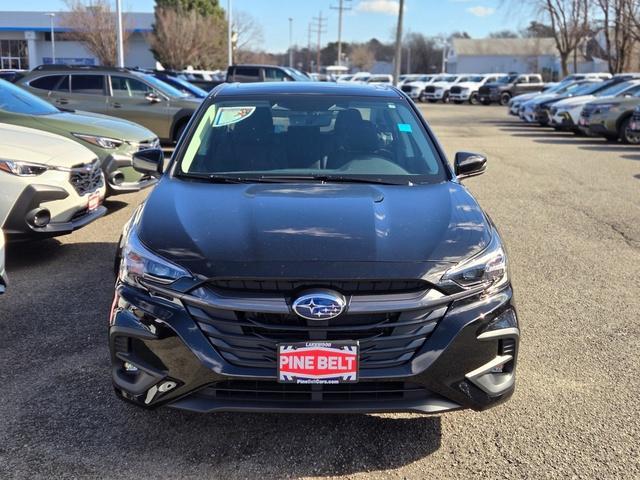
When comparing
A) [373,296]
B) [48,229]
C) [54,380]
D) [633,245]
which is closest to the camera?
[373,296]

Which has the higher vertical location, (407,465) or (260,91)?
(260,91)


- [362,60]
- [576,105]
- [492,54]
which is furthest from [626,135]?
[362,60]

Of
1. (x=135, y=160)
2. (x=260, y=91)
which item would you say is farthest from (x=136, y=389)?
(x=260, y=91)

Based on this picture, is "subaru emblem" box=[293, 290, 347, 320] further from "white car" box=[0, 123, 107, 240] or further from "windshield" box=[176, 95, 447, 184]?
"white car" box=[0, 123, 107, 240]

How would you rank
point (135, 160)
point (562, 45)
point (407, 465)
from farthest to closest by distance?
point (562, 45), point (135, 160), point (407, 465)

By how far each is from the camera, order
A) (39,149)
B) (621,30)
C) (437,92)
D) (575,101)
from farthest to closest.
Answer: (437,92), (621,30), (575,101), (39,149)

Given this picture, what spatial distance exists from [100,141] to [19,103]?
3.61 feet

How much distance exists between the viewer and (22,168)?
554 centimetres

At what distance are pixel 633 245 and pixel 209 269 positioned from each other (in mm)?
5585

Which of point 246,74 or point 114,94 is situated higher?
point 246,74

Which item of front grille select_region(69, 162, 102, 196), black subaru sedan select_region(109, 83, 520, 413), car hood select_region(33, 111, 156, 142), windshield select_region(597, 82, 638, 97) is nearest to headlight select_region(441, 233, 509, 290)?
black subaru sedan select_region(109, 83, 520, 413)

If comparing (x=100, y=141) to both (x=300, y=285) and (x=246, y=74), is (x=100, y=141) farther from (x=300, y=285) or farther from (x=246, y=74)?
(x=246, y=74)

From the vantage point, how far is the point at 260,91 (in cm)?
459

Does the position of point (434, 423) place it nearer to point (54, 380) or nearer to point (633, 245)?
point (54, 380)
